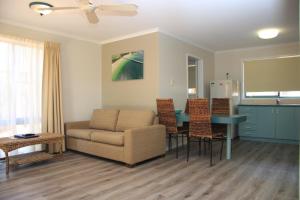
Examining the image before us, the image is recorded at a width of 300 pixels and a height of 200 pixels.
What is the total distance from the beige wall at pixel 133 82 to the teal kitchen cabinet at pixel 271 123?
8.64 feet

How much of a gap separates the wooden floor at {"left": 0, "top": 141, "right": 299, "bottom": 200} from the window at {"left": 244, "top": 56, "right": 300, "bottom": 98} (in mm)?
2132

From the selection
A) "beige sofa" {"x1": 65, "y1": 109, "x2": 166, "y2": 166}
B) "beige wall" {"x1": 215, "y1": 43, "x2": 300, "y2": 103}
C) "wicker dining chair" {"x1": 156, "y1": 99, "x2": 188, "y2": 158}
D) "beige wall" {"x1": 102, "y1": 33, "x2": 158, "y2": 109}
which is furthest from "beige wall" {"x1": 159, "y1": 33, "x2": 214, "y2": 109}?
"beige wall" {"x1": 215, "y1": 43, "x2": 300, "y2": 103}

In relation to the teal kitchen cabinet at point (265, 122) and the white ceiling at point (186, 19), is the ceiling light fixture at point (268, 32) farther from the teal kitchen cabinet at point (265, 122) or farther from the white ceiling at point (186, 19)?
the teal kitchen cabinet at point (265, 122)

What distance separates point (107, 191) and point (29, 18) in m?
3.12

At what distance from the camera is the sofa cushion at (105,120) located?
454 cm

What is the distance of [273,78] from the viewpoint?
229 inches

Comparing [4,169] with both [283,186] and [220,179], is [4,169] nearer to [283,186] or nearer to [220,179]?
[220,179]

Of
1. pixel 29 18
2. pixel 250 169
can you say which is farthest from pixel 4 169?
pixel 250 169

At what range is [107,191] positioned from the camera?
2623 mm

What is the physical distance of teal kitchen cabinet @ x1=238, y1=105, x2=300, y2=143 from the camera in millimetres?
5188

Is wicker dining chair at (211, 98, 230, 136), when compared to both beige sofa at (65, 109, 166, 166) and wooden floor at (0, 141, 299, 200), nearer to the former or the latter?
wooden floor at (0, 141, 299, 200)

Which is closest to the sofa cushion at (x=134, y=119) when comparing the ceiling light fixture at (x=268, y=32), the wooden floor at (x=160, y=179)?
the wooden floor at (x=160, y=179)

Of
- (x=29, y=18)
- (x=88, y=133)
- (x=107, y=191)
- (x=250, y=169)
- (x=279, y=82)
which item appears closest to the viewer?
(x=107, y=191)

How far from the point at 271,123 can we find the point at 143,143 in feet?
11.5
